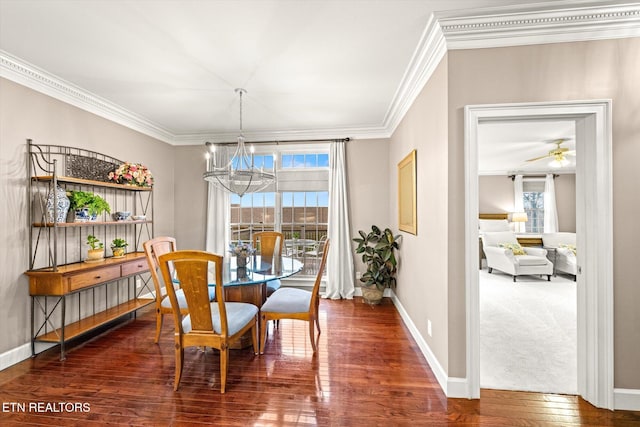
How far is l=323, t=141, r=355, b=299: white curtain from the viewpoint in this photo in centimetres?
455

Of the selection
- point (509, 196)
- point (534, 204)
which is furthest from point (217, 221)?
point (534, 204)

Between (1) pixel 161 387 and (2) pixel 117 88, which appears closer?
(1) pixel 161 387

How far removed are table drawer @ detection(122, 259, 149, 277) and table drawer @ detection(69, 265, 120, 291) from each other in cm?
10

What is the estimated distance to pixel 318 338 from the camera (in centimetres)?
307

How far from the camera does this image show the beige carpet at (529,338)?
2364 millimetres

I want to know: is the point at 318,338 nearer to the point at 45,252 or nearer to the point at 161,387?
the point at 161,387

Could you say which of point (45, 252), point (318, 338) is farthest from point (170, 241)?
point (318, 338)

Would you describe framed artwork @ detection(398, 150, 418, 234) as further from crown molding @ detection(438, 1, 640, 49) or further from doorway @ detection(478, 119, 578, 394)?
crown molding @ detection(438, 1, 640, 49)

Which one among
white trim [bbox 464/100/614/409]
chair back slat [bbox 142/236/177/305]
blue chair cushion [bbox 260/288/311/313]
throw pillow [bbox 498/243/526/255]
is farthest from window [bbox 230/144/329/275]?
throw pillow [bbox 498/243/526/255]

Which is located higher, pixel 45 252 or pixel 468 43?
pixel 468 43

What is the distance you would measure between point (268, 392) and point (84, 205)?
2597 mm

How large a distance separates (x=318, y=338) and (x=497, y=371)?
5.32 feet

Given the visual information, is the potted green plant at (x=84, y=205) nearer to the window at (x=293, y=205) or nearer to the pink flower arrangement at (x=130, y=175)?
the pink flower arrangement at (x=130, y=175)

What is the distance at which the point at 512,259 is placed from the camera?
5.87 m
